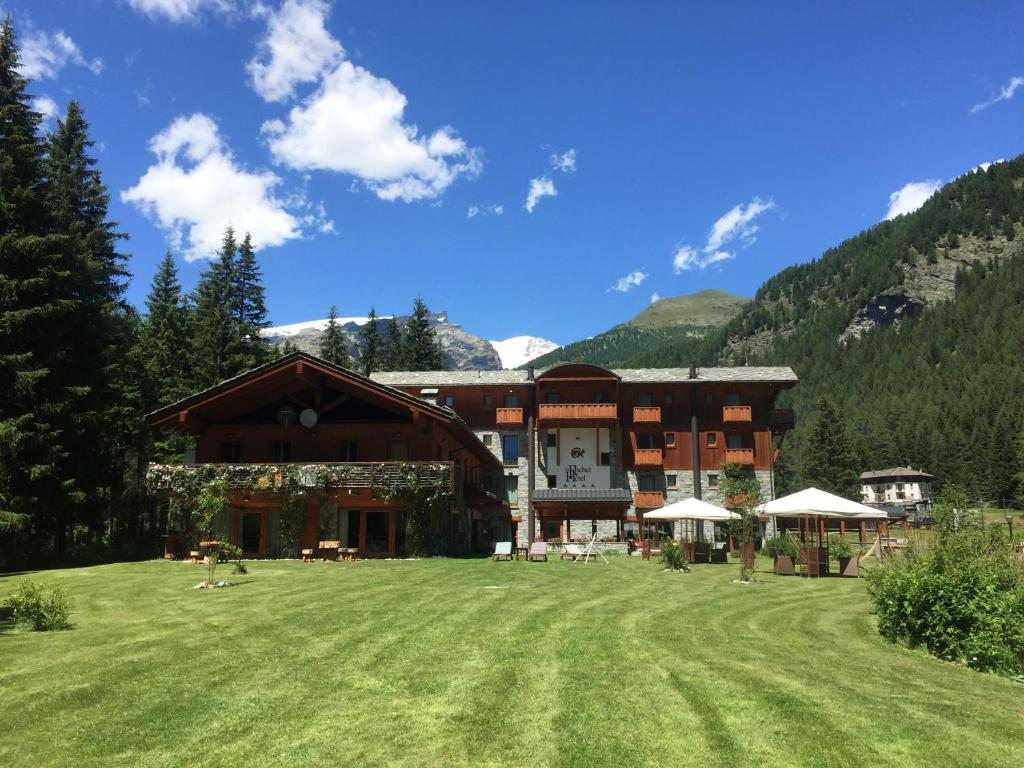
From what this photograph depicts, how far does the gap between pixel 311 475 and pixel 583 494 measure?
20.7 m

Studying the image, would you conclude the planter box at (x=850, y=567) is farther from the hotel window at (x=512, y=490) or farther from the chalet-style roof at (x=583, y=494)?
the hotel window at (x=512, y=490)

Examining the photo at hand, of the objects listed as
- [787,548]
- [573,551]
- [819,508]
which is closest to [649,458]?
[573,551]

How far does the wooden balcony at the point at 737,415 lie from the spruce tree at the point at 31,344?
3404 centimetres

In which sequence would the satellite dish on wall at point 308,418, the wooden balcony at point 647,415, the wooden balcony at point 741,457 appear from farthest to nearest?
1. the wooden balcony at point 647,415
2. the wooden balcony at point 741,457
3. the satellite dish on wall at point 308,418

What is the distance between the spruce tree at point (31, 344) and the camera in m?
23.7

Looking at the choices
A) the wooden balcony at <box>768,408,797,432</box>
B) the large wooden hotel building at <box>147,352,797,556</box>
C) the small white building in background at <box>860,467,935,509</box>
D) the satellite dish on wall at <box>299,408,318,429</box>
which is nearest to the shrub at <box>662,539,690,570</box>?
the large wooden hotel building at <box>147,352,797,556</box>

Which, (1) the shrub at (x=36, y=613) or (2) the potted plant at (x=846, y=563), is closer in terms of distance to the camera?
Result: (1) the shrub at (x=36, y=613)

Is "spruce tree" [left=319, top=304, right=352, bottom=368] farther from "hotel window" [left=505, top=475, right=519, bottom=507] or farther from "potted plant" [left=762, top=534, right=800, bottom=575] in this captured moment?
"potted plant" [left=762, top=534, right=800, bottom=575]

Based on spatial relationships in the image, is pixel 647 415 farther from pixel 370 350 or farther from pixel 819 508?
pixel 370 350

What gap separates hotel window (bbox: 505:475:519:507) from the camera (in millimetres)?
44656

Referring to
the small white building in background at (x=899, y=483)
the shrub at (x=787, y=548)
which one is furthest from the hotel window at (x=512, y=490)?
the small white building in background at (x=899, y=483)

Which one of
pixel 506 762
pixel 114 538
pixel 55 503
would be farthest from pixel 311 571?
pixel 114 538

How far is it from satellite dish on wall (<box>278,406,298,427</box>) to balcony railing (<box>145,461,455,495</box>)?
356 centimetres

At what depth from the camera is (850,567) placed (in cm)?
2091
